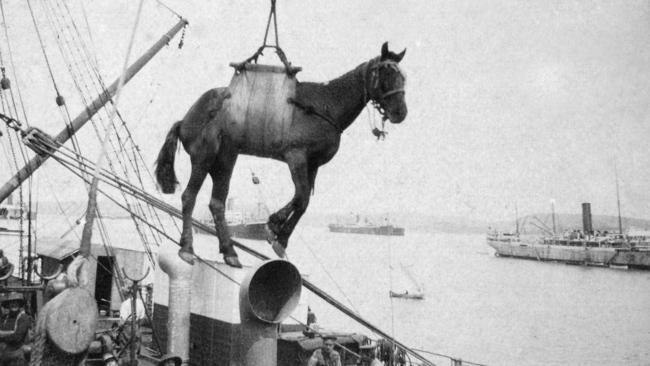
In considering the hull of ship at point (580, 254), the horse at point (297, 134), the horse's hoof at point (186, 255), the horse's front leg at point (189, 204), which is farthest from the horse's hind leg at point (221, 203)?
the hull of ship at point (580, 254)

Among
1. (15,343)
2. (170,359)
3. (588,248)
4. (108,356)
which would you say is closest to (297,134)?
(170,359)

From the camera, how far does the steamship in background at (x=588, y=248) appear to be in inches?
2813

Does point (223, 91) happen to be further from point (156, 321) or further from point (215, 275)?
point (156, 321)

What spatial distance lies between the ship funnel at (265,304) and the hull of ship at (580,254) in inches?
3257

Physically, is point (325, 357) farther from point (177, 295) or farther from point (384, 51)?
point (384, 51)

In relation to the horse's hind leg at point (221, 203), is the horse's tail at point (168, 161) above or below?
above

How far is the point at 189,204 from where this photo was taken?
3480 millimetres

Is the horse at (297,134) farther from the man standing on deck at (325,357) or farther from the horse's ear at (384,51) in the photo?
the man standing on deck at (325,357)

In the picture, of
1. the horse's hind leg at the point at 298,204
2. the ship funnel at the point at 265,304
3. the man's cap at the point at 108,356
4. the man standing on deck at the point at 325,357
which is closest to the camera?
the ship funnel at the point at 265,304

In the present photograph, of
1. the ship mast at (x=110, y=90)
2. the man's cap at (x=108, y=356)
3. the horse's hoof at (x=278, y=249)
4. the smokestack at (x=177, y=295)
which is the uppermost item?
Answer: the ship mast at (x=110, y=90)

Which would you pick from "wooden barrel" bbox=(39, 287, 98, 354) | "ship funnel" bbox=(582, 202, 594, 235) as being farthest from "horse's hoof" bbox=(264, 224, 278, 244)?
"ship funnel" bbox=(582, 202, 594, 235)

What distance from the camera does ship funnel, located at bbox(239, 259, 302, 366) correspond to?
9.55 feet

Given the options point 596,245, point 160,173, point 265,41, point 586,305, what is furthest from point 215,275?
point 596,245

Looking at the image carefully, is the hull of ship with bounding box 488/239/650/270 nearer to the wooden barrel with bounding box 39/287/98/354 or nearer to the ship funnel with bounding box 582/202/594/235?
the ship funnel with bounding box 582/202/594/235
